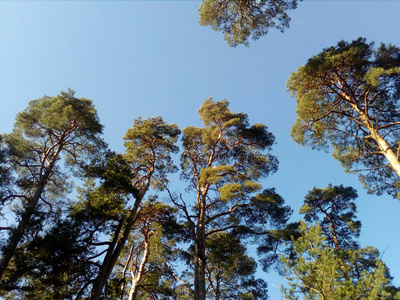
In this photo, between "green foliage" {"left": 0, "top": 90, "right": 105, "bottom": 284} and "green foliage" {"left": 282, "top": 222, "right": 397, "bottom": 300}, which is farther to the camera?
"green foliage" {"left": 0, "top": 90, "right": 105, "bottom": 284}

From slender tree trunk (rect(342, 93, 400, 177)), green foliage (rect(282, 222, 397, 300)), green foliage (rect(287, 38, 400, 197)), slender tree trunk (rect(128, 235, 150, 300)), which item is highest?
green foliage (rect(287, 38, 400, 197))

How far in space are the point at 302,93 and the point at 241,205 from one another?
6535mm

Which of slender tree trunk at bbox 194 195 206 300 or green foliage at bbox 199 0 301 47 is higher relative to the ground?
green foliage at bbox 199 0 301 47

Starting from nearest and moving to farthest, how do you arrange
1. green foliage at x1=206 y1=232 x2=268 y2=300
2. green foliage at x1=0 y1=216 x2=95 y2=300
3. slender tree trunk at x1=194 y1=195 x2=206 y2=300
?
green foliage at x1=0 y1=216 x2=95 y2=300 → slender tree trunk at x1=194 y1=195 x2=206 y2=300 → green foliage at x1=206 y1=232 x2=268 y2=300

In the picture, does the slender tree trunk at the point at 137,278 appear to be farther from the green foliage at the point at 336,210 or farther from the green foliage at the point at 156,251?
the green foliage at the point at 336,210

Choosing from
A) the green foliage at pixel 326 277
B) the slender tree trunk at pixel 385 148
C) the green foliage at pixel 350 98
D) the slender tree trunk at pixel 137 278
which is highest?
the green foliage at pixel 350 98

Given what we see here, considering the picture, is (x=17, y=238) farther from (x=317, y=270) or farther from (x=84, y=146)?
(x=317, y=270)

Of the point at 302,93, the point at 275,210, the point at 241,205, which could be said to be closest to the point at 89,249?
the point at 241,205

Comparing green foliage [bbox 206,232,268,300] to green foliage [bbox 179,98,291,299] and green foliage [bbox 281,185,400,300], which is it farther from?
green foliage [bbox 281,185,400,300]

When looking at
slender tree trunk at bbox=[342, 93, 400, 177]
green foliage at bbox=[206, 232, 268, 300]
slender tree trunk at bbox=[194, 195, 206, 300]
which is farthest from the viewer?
green foliage at bbox=[206, 232, 268, 300]

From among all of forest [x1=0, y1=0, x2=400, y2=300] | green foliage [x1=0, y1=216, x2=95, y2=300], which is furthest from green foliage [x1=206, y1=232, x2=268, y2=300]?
green foliage [x1=0, y1=216, x2=95, y2=300]

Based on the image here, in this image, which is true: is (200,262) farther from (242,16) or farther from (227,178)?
(242,16)

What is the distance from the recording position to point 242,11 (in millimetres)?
10133

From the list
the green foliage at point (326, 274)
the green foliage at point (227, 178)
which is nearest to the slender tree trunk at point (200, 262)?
the green foliage at point (227, 178)
